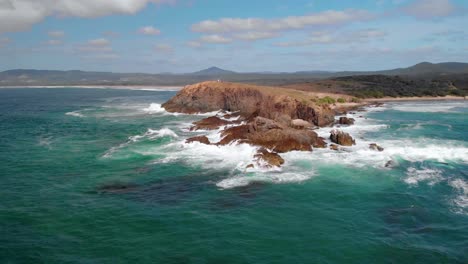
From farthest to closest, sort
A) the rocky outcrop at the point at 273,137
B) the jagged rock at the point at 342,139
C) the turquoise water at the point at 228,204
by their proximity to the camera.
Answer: the jagged rock at the point at 342,139 < the rocky outcrop at the point at 273,137 < the turquoise water at the point at 228,204

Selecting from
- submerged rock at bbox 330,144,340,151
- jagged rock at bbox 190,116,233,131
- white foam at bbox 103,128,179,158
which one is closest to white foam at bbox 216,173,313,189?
submerged rock at bbox 330,144,340,151

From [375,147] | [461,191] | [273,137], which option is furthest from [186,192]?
[375,147]

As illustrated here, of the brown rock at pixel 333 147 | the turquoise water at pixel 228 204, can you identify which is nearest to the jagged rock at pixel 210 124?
the turquoise water at pixel 228 204

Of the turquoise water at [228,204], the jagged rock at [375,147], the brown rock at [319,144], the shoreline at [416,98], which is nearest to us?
the turquoise water at [228,204]

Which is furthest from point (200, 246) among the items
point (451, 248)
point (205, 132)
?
point (205, 132)

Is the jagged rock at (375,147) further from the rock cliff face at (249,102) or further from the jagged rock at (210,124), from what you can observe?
the jagged rock at (210,124)

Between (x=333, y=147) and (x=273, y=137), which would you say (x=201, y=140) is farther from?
(x=333, y=147)

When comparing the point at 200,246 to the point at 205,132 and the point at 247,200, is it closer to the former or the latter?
the point at 247,200
